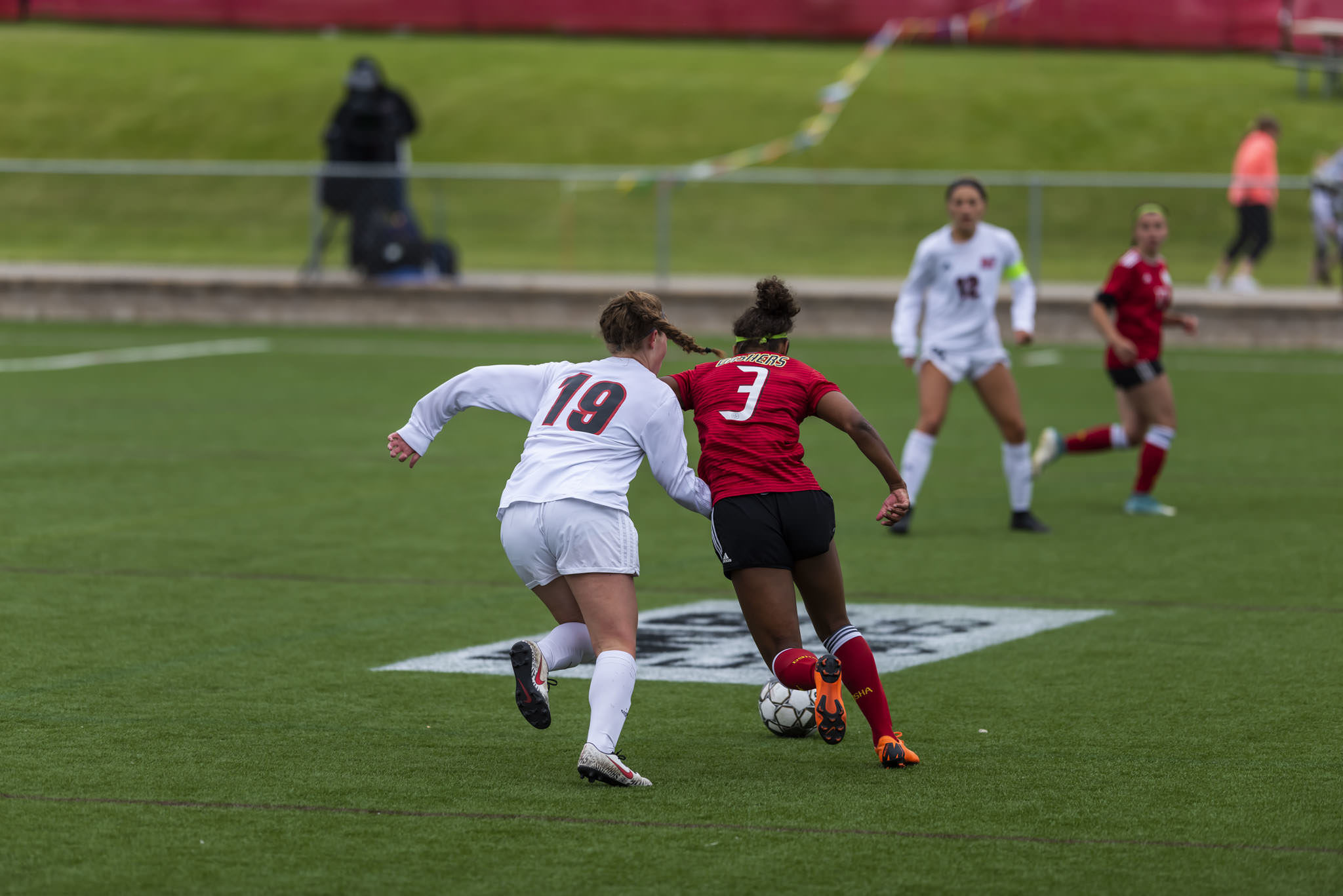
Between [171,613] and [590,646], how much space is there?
310 centimetres

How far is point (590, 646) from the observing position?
6.16m

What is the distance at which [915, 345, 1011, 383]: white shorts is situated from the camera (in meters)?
11.2

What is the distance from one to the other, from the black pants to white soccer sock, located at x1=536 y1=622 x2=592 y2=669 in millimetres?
18748

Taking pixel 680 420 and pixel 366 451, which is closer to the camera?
pixel 680 420

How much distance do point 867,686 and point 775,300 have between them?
121 centimetres

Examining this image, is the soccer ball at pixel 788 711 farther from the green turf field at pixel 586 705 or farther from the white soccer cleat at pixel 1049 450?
the white soccer cleat at pixel 1049 450

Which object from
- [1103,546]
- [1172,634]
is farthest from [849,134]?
[1172,634]

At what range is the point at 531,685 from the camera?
585 centimetres

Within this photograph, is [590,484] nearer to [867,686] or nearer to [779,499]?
[779,499]

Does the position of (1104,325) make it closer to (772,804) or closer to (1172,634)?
(1172,634)

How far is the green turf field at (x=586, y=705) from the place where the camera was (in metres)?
5.11

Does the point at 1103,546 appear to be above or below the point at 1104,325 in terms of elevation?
below

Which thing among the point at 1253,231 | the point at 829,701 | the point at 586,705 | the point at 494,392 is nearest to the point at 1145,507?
the point at 586,705

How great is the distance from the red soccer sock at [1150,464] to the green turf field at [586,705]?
1.01 feet
